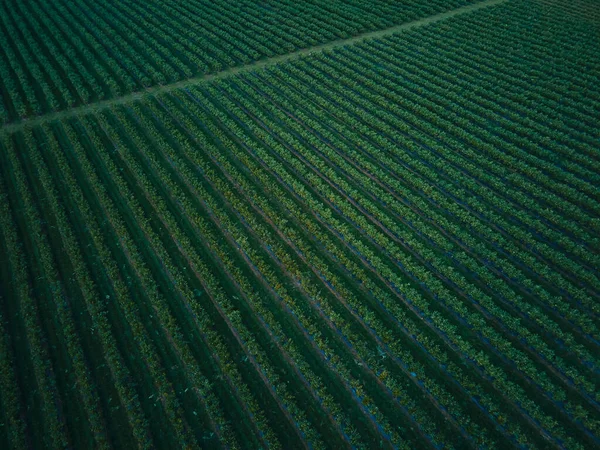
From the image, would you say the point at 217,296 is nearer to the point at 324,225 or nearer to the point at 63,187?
the point at 324,225

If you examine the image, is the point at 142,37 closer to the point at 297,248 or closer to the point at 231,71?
the point at 231,71

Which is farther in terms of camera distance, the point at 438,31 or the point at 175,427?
the point at 438,31

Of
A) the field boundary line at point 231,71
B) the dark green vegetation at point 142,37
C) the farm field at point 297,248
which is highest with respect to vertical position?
the dark green vegetation at point 142,37

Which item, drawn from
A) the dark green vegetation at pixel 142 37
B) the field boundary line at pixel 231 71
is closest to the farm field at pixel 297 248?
the field boundary line at pixel 231 71

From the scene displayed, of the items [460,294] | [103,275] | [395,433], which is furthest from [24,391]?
[460,294]

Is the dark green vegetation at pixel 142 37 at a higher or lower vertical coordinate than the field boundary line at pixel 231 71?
higher

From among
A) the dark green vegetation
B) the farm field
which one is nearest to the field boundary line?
the farm field

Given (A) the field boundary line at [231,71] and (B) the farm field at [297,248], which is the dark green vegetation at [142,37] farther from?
(A) the field boundary line at [231,71]
